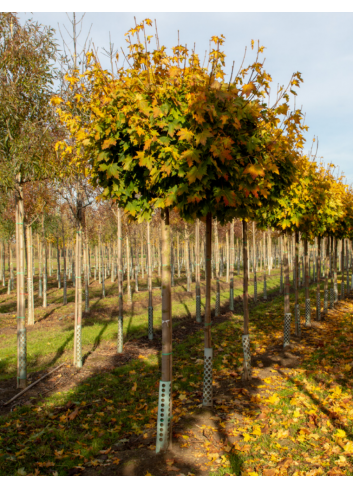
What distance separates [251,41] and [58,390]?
7.98 meters

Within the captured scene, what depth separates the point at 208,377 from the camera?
19.7ft

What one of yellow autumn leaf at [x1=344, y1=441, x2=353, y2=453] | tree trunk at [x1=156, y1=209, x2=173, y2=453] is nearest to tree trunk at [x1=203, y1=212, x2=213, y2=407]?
tree trunk at [x1=156, y1=209, x2=173, y2=453]

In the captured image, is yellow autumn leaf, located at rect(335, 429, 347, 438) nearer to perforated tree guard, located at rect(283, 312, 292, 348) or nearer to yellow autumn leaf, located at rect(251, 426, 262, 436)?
yellow autumn leaf, located at rect(251, 426, 262, 436)

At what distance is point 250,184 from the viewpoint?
4613mm

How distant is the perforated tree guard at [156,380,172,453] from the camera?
4.68m

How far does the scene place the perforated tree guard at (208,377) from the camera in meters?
5.98

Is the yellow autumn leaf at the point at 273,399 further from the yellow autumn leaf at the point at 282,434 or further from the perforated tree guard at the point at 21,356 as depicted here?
the perforated tree guard at the point at 21,356

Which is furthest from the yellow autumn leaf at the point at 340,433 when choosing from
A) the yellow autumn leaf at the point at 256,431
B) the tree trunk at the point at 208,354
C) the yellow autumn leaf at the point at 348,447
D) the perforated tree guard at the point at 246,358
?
the perforated tree guard at the point at 246,358

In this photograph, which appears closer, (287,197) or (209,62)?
(209,62)

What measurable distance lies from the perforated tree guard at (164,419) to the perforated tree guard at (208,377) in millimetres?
1350

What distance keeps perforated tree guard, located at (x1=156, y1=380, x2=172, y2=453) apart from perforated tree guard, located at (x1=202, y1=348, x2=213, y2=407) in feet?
4.43

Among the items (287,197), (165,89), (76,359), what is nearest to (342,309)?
(287,197)

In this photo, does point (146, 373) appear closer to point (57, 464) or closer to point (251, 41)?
point (57, 464)

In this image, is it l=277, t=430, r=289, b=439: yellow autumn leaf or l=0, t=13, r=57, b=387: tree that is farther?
l=0, t=13, r=57, b=387: tree
